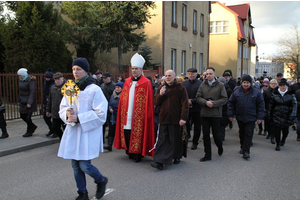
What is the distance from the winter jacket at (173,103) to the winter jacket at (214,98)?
0.83m

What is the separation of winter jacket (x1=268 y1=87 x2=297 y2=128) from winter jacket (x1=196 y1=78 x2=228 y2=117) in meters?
2.09

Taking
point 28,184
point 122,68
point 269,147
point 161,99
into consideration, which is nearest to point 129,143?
point 161,99

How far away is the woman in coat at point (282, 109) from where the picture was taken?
23.2 feet

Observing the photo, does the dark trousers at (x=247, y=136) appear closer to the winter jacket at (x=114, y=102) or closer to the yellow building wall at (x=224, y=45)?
the winter jacket at (x=114, y=102)

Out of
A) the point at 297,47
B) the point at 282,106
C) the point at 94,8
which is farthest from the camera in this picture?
the point at 297,47

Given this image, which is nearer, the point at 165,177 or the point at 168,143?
the point at 165,177

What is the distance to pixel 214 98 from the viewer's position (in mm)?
6062

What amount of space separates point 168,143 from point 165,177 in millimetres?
749

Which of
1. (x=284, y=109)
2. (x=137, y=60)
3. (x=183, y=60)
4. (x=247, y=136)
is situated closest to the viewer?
(x=137, y=60)

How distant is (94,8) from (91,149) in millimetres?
13533

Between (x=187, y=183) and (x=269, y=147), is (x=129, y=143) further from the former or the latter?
(x=269, y=147)

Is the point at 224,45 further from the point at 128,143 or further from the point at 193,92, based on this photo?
the point at 128,143

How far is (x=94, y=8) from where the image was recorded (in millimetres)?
15453

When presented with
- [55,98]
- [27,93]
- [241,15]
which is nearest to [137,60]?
[55,98]
